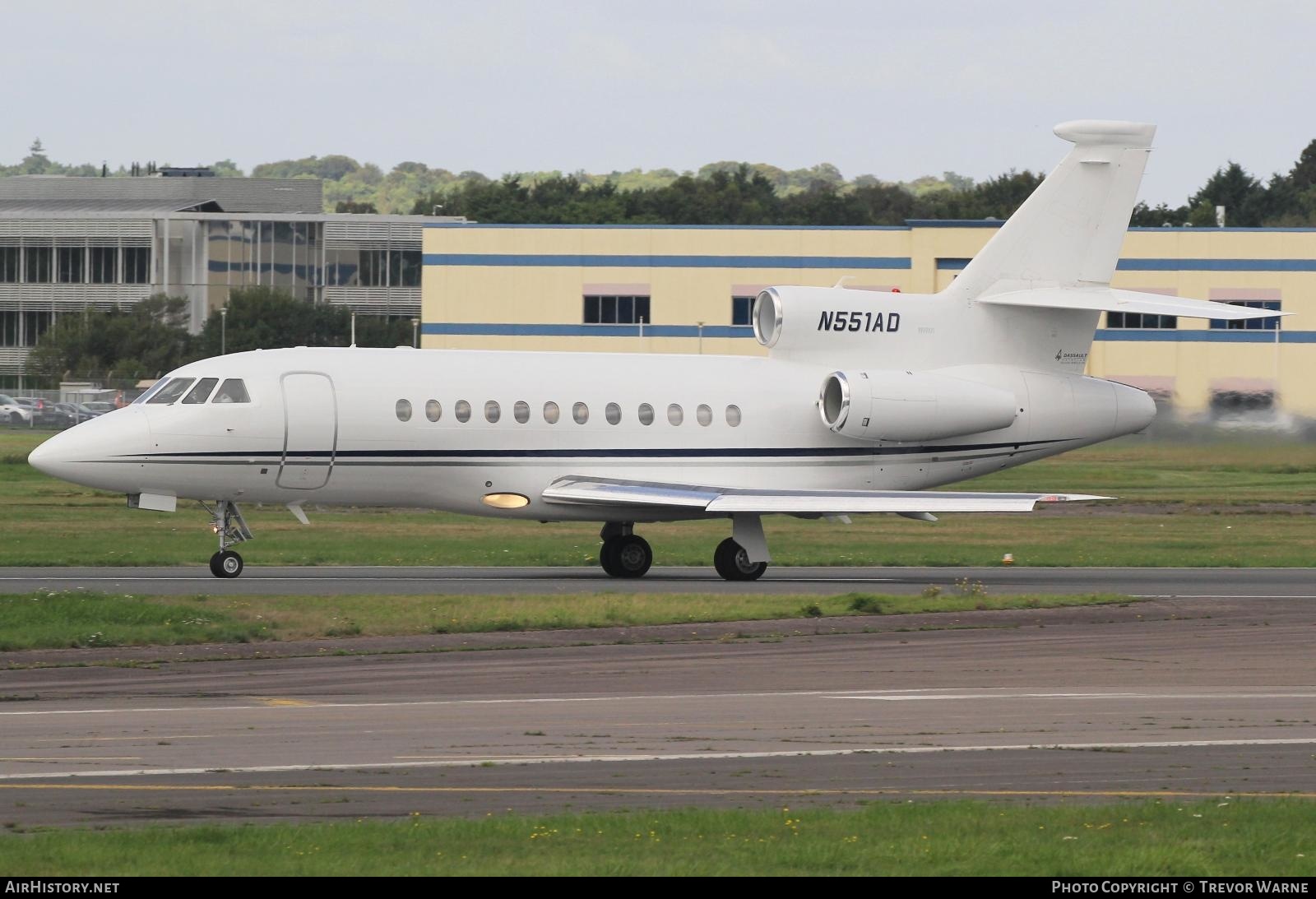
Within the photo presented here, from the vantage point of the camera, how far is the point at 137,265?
120m

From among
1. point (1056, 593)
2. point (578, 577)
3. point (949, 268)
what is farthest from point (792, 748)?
point (949, 268)

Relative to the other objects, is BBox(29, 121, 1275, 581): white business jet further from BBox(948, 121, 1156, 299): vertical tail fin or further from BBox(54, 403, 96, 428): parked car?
BBox(54, 403, 96, 428): parked car

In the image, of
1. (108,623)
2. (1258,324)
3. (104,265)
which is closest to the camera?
(108,623)

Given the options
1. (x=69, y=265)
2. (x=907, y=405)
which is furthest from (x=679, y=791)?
(x=69, y=265)

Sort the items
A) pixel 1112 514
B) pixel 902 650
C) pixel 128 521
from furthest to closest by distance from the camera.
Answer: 1. pixel 1112 514
2. pixel 128 521
3. pixel 902 650

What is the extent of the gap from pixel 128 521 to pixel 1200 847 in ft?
111

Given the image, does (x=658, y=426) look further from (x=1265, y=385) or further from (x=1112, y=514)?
(x=1265, y=385)

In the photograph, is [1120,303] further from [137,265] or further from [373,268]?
[373,268]

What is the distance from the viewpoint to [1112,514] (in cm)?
4688

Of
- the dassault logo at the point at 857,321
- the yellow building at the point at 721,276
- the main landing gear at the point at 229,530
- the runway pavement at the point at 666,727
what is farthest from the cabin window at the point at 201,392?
the yellow building at the point at 721,276

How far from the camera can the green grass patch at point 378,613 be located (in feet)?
72.0

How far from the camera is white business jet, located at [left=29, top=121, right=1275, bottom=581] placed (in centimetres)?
2922

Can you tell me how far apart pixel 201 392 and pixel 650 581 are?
794cm

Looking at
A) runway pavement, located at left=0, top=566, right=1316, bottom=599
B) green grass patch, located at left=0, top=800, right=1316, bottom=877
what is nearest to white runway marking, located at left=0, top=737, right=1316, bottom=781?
green grass patch, located at left=0, top=800, right=1316, bottom=877
